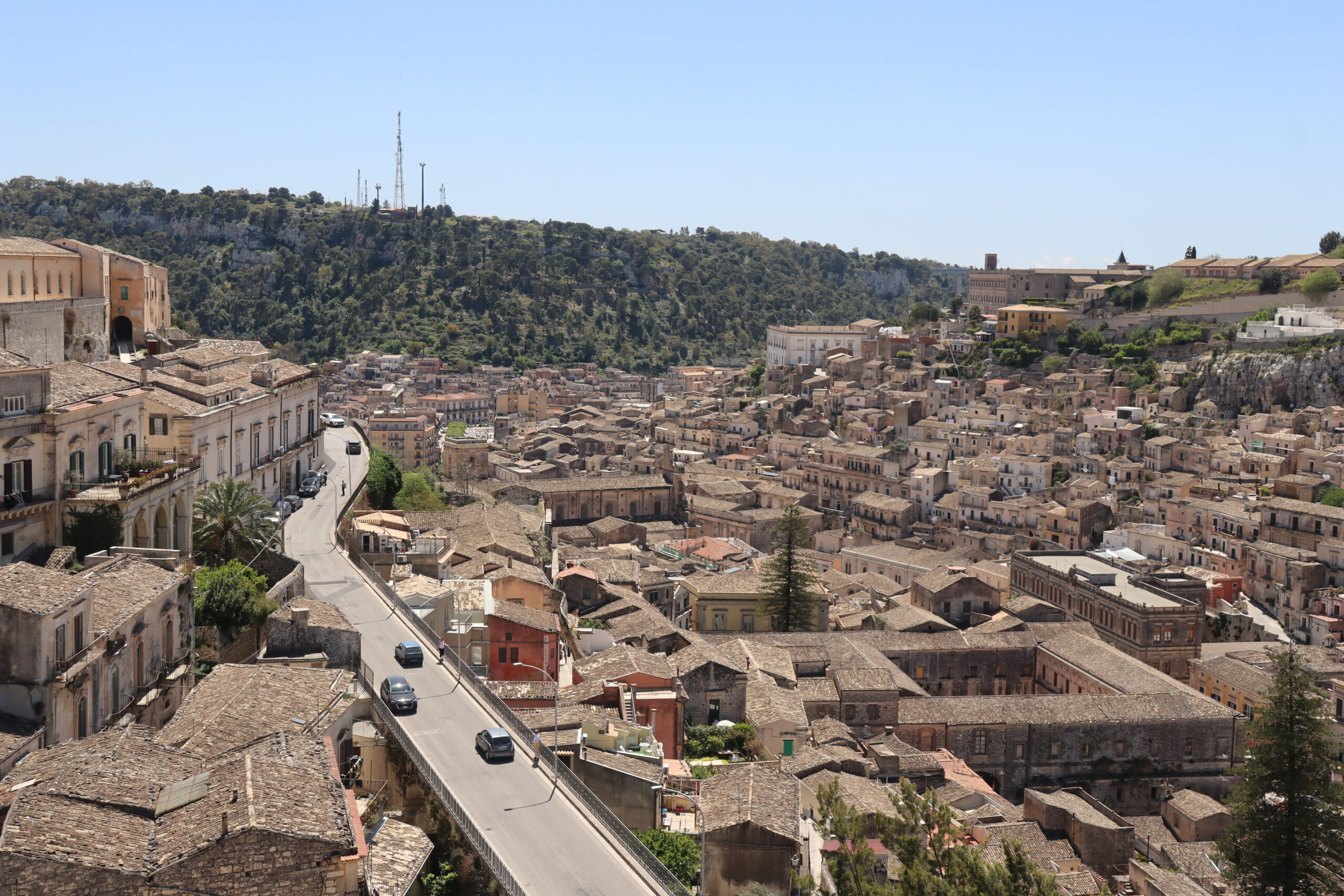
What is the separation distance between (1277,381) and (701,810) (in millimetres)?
72677

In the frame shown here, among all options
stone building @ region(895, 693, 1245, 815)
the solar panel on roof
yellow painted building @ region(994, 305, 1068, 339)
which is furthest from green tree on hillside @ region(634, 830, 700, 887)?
yellow painted building @ region(994, 305, 1068, 339)

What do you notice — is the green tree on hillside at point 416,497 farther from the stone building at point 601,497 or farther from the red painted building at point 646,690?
the red painted building at point 646,690

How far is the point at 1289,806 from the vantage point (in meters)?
29.2

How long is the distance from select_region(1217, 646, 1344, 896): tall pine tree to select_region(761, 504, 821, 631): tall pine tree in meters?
18.0

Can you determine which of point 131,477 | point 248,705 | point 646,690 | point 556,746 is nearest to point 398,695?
point 556,746

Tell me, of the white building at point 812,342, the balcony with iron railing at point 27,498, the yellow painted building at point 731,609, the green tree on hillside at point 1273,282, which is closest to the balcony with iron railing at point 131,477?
the balcony with iron railing at point 27,498

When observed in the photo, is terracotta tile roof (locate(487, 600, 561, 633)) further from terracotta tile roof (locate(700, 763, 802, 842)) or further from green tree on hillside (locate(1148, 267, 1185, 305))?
green tree on hillside (locate(1148, 267, 1185, 305))

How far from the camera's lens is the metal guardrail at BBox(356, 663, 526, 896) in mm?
16047

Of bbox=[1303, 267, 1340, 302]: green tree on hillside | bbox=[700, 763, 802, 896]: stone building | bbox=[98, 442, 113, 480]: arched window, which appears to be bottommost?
bbox=[700, 763, 802, 896]: stone building

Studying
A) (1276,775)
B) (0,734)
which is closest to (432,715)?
(0,734)

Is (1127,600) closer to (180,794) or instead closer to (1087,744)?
(1087,744)

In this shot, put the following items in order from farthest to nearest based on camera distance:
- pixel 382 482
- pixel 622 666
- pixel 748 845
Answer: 1. pixel 382 482
2. pixel 622 666
3. pixel 748 845

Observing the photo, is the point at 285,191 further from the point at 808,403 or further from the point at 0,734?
the point at 0,734

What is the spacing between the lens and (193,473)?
89.9ft
